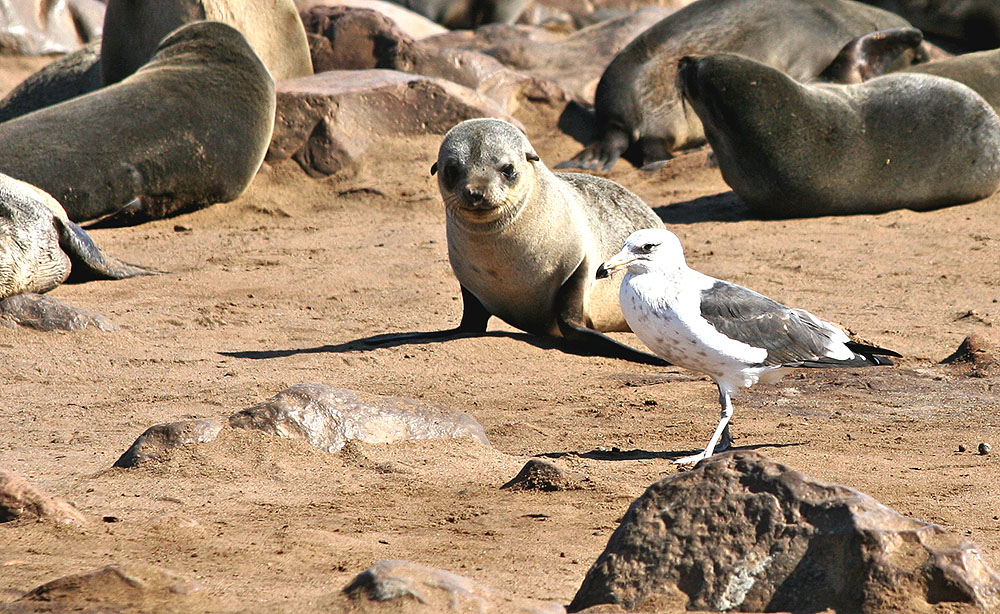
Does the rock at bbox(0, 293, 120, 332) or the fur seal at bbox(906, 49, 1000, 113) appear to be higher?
the rock at bbox(0, 293, 120, 332)

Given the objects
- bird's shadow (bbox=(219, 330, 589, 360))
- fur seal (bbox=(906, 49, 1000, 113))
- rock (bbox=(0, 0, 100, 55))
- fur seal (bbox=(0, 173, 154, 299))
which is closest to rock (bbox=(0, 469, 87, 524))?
bird's shadow (bbox=(219, 330, 589, 360))

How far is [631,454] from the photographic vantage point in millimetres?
3932

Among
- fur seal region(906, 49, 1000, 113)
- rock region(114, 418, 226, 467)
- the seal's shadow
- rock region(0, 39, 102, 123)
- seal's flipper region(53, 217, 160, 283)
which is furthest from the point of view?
rock region(0, 39, 102, 123)

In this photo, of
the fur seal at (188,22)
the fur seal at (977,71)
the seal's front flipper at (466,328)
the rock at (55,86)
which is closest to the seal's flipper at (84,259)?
the seal's front flipper at (466,328)

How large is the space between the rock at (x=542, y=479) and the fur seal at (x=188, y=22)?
6971mm

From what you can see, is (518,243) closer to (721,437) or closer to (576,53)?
(721,437)

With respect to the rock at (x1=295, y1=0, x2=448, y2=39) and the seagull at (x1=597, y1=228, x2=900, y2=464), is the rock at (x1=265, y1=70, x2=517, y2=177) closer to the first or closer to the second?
the seagull at (x1=597, y1=228, x2=900, y2=464)

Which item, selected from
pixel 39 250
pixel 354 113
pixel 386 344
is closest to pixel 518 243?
pixel 386 344

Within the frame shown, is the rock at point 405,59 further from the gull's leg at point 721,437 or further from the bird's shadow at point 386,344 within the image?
the gull's leg at point 721,437

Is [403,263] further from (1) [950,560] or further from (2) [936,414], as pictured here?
(1) [950,560]

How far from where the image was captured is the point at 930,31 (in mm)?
11992

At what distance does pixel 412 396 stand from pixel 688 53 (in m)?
6.56

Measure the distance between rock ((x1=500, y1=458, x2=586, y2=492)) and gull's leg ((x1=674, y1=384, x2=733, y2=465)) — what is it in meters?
0.46

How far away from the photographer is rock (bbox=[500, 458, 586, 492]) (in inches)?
134
